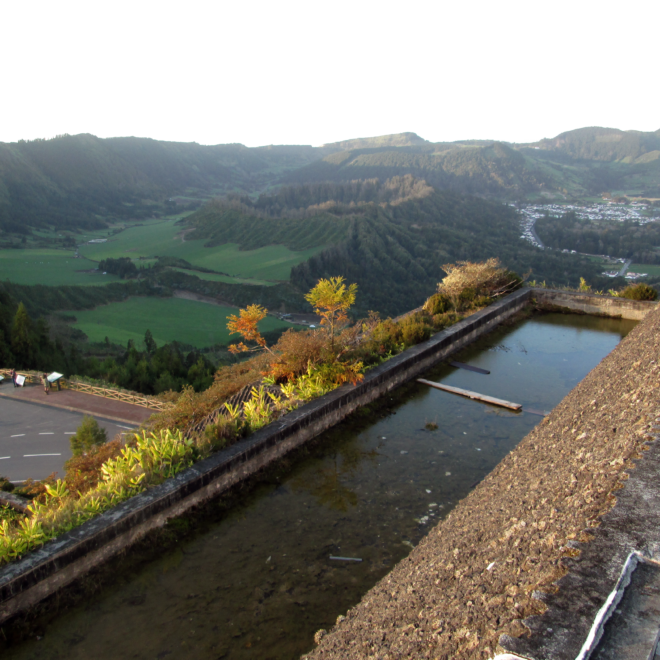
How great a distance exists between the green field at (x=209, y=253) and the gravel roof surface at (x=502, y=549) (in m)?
76.4

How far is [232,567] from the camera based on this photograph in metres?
3.89

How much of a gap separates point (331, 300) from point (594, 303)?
27.2 feet

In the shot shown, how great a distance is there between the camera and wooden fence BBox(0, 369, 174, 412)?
664 inches

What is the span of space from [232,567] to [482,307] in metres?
9.05

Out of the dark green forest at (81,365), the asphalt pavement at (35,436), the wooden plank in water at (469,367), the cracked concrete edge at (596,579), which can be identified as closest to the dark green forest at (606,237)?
the dark green forest at (81,365)

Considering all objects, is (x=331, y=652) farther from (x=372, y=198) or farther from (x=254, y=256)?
(x=372, y=198)

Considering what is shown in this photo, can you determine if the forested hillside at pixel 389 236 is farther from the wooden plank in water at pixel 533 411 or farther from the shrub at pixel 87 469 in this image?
the wooden plank in water at pixel 533 411

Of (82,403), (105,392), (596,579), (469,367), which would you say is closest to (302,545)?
(596,579)

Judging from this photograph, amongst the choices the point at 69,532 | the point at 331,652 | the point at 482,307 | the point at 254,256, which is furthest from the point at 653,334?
the point at 254,256

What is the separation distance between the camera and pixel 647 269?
7431 centimetres

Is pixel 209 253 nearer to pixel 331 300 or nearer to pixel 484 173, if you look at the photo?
pixel 331 300

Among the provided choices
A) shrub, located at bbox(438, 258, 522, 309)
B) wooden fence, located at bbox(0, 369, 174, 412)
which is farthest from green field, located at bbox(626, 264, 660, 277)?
wooden fence, located at bbox(0, 369, 174, 412)

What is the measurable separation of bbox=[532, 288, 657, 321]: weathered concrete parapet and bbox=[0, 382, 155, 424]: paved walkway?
12.4m

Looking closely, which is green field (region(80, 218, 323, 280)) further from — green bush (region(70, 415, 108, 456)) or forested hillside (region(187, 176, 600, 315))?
green bush (region(70, 415, 108, 456))
